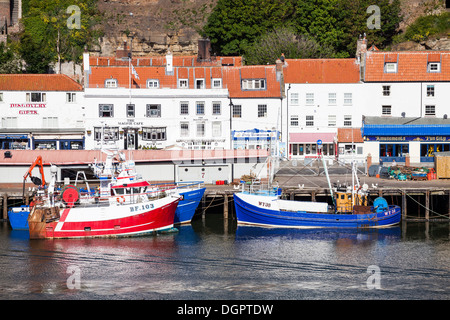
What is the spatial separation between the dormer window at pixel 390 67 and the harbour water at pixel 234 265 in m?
25.1

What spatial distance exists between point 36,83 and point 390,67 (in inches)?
1373

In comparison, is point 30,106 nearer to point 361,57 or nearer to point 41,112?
point 41,112

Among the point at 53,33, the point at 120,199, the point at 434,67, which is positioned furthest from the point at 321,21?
the point at 120,199

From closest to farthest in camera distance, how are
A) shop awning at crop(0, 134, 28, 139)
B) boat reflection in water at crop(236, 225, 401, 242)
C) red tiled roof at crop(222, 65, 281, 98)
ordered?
boat reflection in water at crop(236, 225, 401, 242) → shop awning at crop(0, 134, 28, 139) → red tiled roof at crop(222, 65, 281, 98)

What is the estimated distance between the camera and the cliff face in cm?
9838

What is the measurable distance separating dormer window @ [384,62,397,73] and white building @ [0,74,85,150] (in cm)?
3019

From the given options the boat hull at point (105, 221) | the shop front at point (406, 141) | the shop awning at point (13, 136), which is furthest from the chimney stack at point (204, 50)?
the boat hull at point (105, 221)

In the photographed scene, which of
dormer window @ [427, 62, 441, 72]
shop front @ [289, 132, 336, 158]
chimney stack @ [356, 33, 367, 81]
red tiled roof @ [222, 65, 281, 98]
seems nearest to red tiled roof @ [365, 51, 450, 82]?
dormer window @ [427, 62, 441, 72]

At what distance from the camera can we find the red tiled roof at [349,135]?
70.5 metres

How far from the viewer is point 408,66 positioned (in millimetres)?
72938

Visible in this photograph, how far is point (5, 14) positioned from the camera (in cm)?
9538

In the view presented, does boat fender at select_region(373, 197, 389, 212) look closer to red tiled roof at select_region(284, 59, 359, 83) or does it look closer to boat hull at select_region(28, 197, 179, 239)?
boat hull at select_region(28, 197, 179, 239)

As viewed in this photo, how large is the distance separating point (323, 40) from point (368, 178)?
91.1 ft
